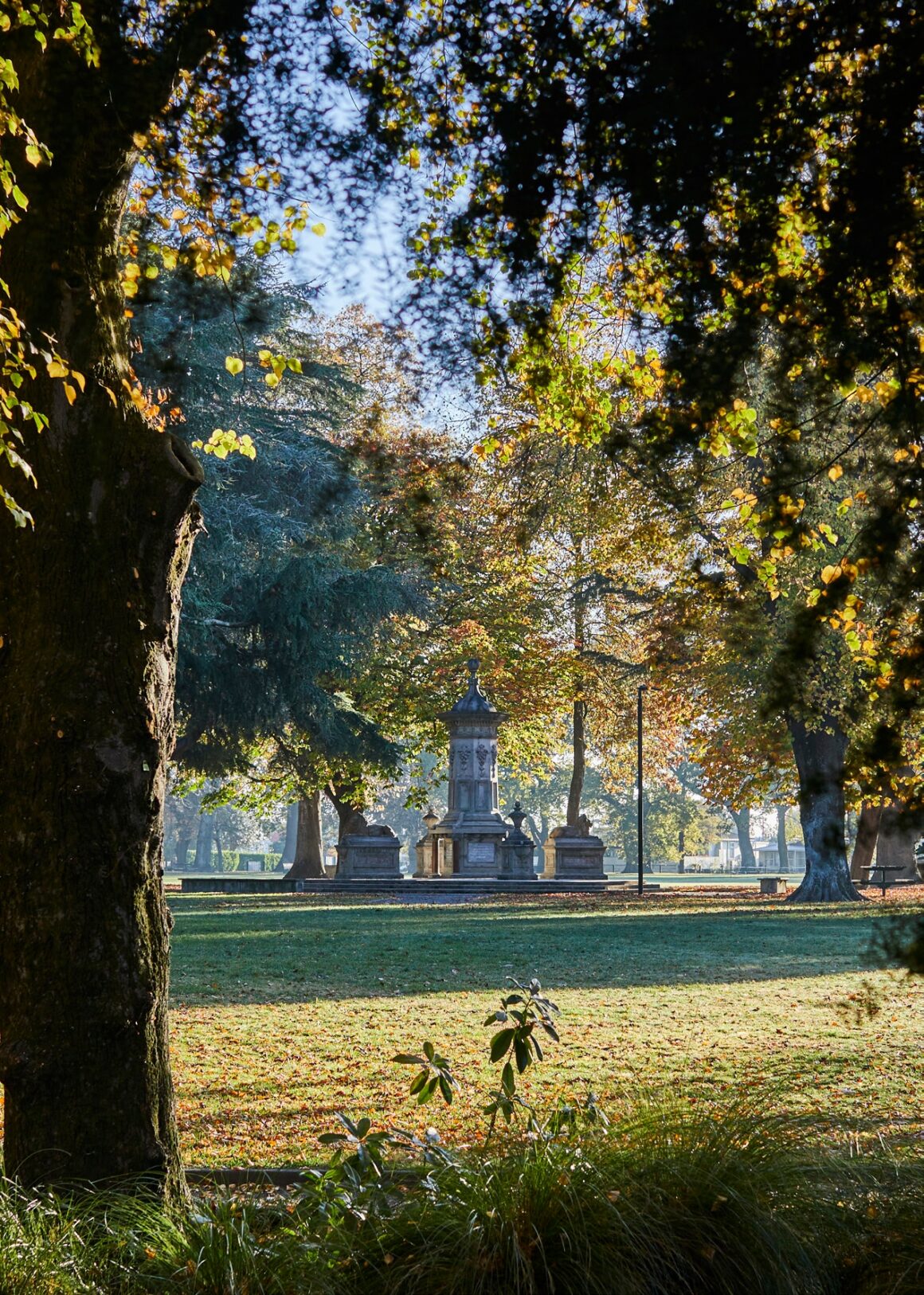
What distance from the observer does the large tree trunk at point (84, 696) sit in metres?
4.12

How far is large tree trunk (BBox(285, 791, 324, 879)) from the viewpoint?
37.2 metres

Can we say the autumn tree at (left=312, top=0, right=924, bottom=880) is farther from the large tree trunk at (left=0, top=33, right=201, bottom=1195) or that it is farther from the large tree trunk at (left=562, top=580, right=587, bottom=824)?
the large tree trunk at (left=562, top=580, right=587, bottom=824)

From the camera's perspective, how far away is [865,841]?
96.4 feet

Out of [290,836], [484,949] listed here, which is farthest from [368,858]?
[290,836]

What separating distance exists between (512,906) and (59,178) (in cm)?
2169

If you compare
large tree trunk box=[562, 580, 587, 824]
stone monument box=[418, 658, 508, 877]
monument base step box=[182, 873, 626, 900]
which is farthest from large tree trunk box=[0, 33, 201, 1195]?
large tree trunk box=[562, 580, 587, 824]

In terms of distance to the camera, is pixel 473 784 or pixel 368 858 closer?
pixel 473 784

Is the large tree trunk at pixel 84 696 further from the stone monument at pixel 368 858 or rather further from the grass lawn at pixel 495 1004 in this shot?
the stone monument at pixel 368 858

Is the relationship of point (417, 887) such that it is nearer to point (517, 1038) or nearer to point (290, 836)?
point (517, 1038)

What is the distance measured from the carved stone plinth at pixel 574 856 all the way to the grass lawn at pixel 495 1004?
48.4ft

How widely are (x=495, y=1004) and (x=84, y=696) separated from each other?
7.46m

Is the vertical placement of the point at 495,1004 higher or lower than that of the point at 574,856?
lower

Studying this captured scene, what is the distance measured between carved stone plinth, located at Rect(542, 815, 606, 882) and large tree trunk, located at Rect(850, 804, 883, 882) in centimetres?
643

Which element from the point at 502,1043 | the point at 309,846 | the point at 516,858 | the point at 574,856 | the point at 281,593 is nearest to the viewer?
the point at 502,1043
